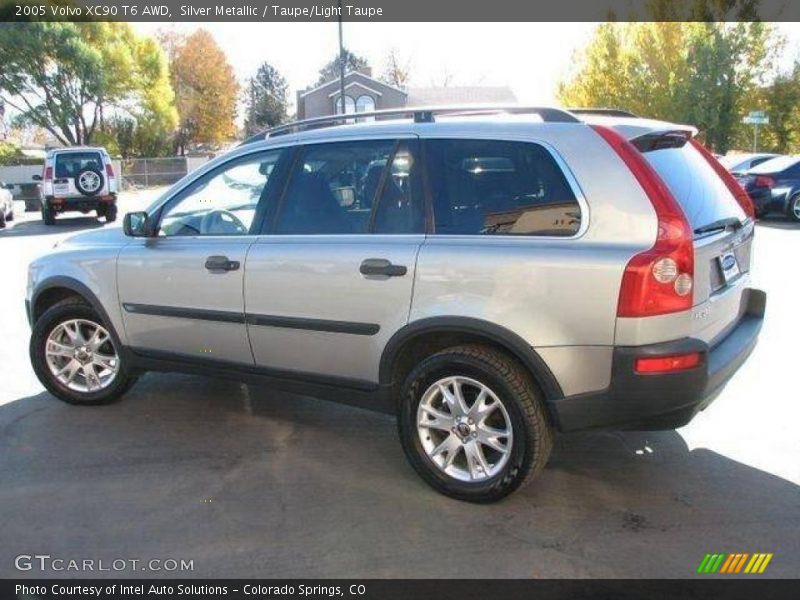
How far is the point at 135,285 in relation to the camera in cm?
446

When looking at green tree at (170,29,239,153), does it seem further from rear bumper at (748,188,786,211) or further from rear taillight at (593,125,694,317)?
rear taillight at (593,125,694,317)

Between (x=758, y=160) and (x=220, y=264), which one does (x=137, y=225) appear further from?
(x=758, y=160)

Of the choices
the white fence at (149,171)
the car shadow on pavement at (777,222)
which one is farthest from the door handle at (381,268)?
the white fence at (149,171)

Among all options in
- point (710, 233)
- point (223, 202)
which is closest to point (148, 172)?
point (223, 202)

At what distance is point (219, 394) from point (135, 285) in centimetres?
104

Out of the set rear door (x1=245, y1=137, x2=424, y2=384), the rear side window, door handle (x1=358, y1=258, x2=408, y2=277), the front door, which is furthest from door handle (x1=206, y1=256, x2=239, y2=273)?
the rear side window

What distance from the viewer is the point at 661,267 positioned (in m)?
2.98

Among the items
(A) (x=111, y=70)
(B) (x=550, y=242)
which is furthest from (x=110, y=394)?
(A) (x=111, y=70)

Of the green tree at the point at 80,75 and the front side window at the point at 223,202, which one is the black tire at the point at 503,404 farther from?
the green tree at the point at 80,75

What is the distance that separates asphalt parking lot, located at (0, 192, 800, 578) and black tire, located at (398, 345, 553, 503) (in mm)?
101

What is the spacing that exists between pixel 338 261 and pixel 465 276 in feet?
2.31

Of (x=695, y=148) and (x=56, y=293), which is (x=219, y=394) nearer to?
(x=56, y=293)

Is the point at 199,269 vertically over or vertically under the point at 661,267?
under

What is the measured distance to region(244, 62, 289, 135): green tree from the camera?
74062 millimetres
